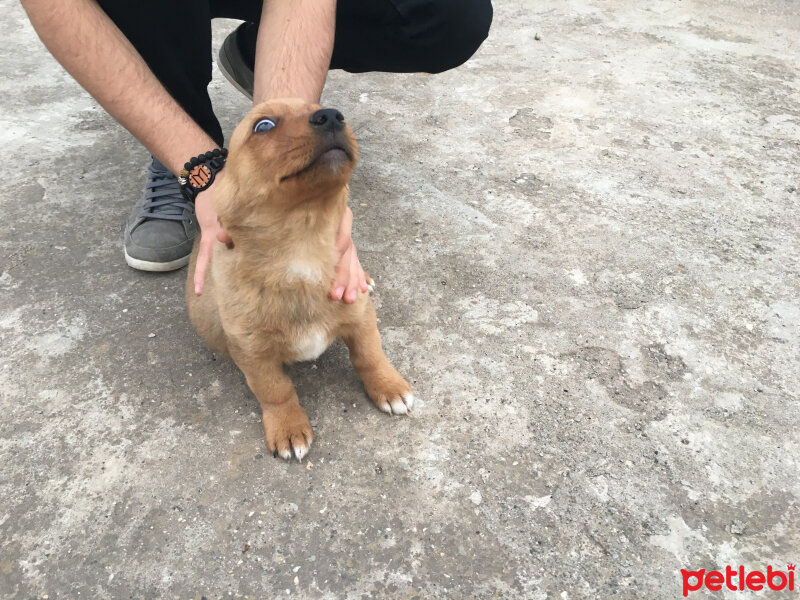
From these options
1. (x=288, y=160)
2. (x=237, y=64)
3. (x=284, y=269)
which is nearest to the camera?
(x=288, y=160)

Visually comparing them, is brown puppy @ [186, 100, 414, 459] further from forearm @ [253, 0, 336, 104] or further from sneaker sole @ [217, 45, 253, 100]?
sneaker sole @ [217, 45, 253, 100]

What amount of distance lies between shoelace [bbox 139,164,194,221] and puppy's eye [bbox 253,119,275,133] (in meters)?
1.27

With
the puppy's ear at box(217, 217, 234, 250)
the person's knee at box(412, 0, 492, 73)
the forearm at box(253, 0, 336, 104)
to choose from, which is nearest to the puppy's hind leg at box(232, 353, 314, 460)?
the puppy's ear at box(217, 217, 234, 250)

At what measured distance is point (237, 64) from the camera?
134 inches

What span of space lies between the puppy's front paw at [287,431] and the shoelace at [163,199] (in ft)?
3.99

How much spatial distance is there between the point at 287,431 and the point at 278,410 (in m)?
0.09

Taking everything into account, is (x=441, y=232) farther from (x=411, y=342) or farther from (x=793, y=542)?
(x=793, y=542)

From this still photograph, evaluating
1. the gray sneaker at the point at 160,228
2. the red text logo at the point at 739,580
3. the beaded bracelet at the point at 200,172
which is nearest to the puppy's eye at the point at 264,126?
the beaded bracelet at the point at 200,172

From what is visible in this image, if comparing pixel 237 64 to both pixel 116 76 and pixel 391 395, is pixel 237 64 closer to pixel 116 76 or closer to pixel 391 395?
pixel 116 76

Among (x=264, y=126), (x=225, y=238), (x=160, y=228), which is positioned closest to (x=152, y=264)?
(x=160, y=228)

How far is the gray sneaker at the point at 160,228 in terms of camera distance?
2627 mm

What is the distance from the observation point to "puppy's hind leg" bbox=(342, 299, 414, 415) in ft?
6.60

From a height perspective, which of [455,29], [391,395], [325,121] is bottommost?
[391,395]

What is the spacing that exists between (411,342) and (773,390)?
49.0 inches
